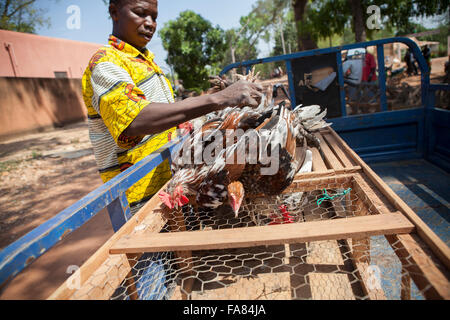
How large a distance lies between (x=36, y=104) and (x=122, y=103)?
13.0 meters

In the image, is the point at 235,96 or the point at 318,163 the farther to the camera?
the point at 318,163

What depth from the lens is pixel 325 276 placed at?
5.79 ft

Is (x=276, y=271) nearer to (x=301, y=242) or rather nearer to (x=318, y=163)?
(x=318, y=163)

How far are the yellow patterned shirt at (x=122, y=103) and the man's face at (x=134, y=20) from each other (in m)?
0.07

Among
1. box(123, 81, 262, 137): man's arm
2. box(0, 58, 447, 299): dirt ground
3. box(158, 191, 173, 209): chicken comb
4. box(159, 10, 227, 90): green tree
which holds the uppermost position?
box(159, 10, 227, 90): green tree

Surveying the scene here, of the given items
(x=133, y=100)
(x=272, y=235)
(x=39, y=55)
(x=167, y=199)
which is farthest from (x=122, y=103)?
(x=39, y=55)

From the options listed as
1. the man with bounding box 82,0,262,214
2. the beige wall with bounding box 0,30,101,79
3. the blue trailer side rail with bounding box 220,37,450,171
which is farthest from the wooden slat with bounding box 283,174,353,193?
the beige wall with bounding box 0,30,101,79

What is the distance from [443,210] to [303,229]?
106 inches

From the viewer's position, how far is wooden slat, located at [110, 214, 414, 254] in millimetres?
953

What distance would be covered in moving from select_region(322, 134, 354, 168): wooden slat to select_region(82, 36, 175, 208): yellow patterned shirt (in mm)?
1290

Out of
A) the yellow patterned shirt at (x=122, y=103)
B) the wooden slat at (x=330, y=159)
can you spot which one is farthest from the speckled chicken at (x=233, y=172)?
the wooden slat at (x=330, y=159)

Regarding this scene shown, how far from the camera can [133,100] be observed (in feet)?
4.17

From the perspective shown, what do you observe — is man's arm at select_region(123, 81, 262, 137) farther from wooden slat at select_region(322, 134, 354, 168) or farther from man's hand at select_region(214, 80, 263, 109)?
wooden slat at select_region(322, 134, 354, 168)
